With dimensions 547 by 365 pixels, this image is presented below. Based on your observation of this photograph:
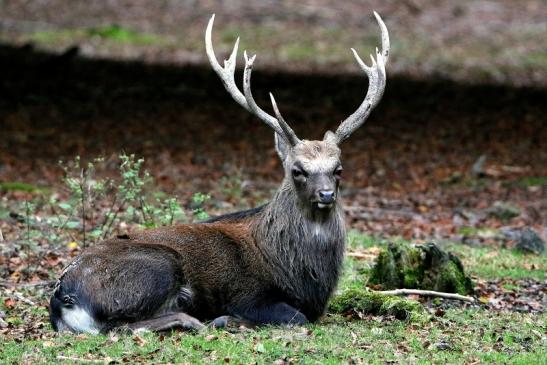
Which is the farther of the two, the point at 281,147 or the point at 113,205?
the point at 113,205

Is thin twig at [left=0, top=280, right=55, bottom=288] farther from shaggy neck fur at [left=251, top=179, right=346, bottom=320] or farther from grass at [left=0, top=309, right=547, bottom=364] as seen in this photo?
shaggy neck fur at [left=251, top=179, right=346, bottom=320]

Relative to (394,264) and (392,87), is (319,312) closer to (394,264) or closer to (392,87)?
(394,264)

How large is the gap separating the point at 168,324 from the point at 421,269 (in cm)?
276

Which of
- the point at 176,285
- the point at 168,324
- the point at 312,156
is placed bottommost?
the point at 168,324

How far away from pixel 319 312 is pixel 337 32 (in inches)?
807

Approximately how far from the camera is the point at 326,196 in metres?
7.84

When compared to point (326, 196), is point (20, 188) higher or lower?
lower

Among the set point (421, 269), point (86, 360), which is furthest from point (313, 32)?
point (86, 360)

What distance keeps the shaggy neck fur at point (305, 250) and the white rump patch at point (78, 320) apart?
1488mm

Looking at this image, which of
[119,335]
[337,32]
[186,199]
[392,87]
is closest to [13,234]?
[186,199]

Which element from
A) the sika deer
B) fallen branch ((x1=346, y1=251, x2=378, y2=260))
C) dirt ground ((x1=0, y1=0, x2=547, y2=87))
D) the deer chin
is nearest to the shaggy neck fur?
the sika deer

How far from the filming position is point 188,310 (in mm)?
7910

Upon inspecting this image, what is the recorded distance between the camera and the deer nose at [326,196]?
784 cm

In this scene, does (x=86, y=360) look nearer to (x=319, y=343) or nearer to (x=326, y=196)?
(x=319, y=343)
